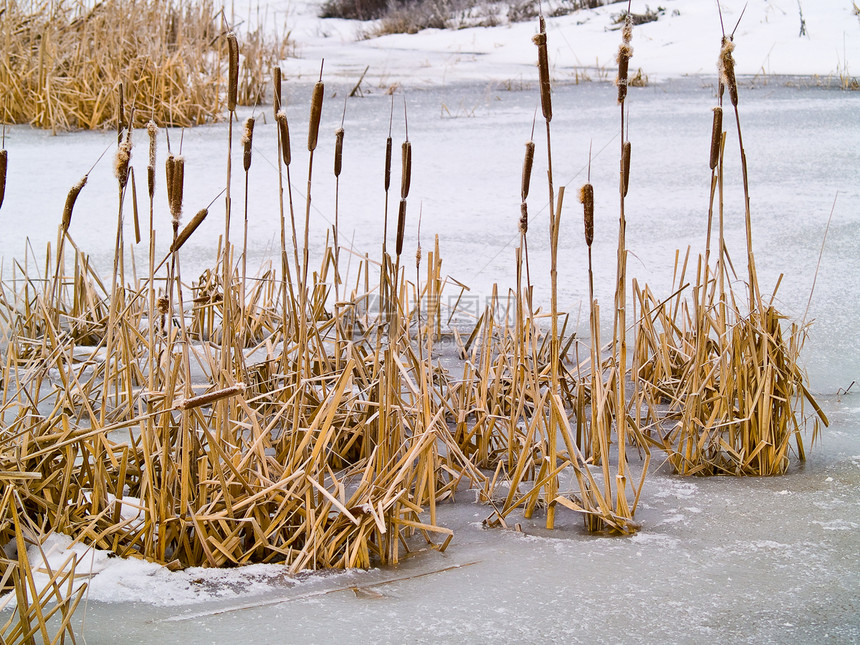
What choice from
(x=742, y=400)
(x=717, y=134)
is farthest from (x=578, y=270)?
(x=717, y=134)

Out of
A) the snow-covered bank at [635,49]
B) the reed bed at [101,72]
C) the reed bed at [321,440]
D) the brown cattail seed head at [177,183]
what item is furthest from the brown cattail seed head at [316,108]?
the snow-covered bank at [635,49]

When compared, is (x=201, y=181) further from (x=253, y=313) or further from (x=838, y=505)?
(x=838, y=505)

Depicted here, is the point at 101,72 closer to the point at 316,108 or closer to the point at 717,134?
the point at 316,108

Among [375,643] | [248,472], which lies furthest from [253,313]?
[375,643]

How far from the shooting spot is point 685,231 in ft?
8.61

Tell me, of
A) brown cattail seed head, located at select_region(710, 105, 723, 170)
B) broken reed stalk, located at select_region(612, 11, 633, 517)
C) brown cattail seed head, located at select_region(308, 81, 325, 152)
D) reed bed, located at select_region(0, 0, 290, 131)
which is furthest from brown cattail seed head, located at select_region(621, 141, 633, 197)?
reed bed, located at select_region(0, 0, 290, 131)

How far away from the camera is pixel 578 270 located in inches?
92.1

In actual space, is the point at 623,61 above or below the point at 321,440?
above

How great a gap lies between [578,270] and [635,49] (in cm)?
429

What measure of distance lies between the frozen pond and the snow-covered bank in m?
0.59

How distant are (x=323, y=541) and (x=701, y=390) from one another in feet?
1.96

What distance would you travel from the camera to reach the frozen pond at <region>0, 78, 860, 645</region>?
94cm

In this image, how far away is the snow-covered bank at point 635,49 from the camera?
5.37 metres

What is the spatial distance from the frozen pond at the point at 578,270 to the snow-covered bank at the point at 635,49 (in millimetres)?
589
